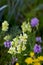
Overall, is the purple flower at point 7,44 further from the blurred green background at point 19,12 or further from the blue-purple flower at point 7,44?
the blurred green background at point 19,12

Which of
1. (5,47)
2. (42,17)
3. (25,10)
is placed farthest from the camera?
(25,10)

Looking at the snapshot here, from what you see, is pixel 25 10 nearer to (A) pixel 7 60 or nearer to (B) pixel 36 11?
(B) pixel 36 11

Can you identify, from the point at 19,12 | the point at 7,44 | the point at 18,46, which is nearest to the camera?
the point at 18,46

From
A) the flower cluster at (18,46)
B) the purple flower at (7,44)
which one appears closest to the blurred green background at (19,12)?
the purple flower at (7,44)

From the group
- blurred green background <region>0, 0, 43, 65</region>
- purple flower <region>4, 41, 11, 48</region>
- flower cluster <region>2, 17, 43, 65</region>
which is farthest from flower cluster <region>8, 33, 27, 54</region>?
blurred green background <region>0, 0, 43, 65</region>

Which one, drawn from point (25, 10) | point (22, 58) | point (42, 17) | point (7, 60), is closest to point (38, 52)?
point (22, 58)

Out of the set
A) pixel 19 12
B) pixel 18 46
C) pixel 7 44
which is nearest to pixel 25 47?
pixel 18 46

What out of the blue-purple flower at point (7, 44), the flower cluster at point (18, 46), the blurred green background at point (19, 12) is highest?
the blurred green background at point (19, 12)

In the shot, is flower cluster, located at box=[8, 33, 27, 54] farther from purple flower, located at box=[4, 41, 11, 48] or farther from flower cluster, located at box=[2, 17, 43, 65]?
purple flower, located at box=[4, 41, 11, 48]

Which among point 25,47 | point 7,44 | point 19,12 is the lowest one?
point 25,47

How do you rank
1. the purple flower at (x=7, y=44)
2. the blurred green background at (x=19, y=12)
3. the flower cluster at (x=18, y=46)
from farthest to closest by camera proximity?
the blurred green background at (x=19, y=12)
the purple flower at (x=7, y=44)
the flower cluster at (x=18, y=46)

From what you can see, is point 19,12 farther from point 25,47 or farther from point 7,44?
point 25,47
